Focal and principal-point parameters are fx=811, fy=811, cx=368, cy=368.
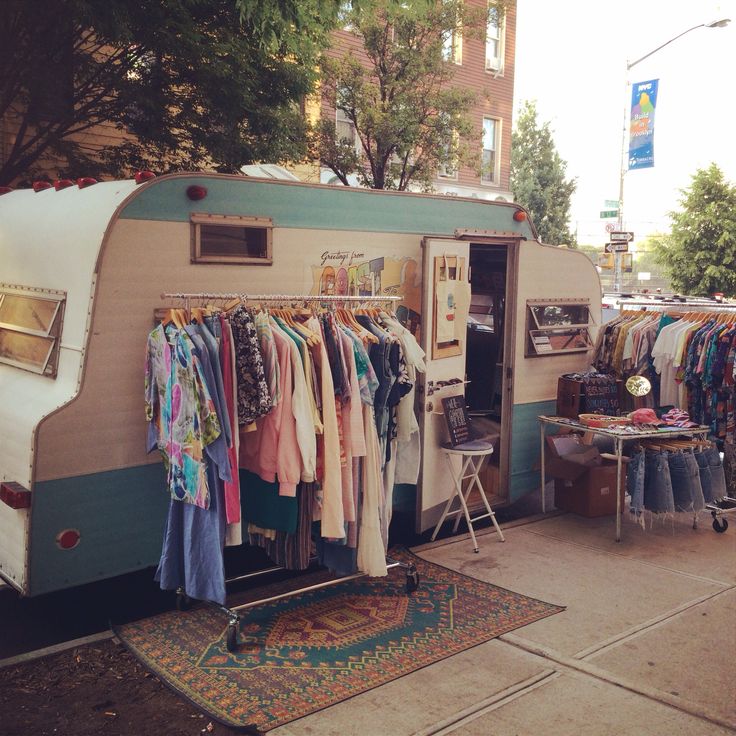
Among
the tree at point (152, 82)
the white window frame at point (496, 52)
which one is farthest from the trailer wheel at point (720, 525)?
the white window frame at point (496, 52)

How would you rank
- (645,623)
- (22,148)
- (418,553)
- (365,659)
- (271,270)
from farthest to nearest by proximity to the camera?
(22,148) < (418,553) < (271,270) < (645,623) < (365,659)

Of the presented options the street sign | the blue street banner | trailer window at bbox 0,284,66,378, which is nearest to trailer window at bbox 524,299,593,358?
trailer window at bbox 0,284,66,378


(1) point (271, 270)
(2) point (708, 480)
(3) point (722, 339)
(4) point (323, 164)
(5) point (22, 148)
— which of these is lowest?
(2) point (708, 480)

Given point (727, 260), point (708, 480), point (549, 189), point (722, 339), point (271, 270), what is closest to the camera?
point (271, 270)

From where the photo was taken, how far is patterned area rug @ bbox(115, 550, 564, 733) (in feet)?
12.8

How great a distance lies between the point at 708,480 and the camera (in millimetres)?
6555

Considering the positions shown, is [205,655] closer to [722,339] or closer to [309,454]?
[309,454]

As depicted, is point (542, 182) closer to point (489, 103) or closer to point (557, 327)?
point (489, 103)

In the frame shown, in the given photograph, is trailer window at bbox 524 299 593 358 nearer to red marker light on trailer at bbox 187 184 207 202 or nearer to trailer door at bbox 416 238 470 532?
trailer door at bbox 416 238 470 532

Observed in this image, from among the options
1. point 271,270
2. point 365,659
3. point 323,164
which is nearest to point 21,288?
point 271,270

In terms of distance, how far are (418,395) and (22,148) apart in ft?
16.6

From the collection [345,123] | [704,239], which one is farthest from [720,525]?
[704,239]

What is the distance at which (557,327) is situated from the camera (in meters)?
7.27

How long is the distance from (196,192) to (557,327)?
12.3ft
